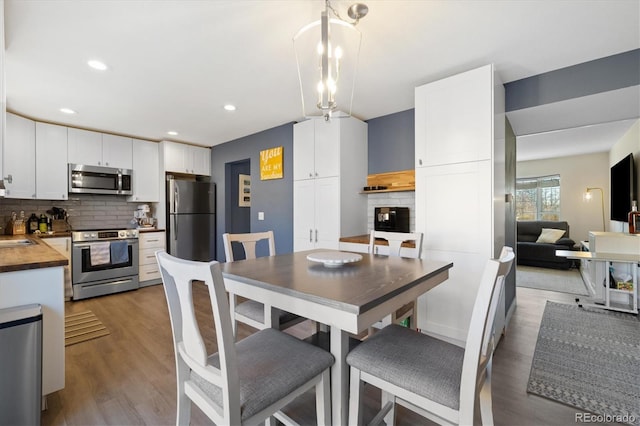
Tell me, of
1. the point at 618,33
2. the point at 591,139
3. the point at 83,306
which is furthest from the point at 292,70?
the point at 591,139

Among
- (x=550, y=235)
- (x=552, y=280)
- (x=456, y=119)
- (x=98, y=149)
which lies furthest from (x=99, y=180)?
(x=550, y=235)

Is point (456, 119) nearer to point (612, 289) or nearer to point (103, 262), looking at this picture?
point (612, 289)

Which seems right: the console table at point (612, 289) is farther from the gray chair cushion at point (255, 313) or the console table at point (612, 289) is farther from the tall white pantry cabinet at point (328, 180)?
the gray chair cushion at point (255, 313)

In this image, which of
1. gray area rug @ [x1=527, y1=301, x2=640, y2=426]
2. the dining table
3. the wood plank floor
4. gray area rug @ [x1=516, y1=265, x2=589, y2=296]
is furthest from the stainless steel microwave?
gray area rug @ [x1=516, y1=265, x2=589, y2=296]

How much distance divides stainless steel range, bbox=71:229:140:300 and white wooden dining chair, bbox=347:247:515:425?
411 cm

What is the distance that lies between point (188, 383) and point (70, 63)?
8.75 ft

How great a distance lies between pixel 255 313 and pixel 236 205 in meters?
3.54

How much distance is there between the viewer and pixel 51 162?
3793 mm

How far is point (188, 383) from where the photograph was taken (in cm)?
117

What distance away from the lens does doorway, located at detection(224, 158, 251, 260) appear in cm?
494

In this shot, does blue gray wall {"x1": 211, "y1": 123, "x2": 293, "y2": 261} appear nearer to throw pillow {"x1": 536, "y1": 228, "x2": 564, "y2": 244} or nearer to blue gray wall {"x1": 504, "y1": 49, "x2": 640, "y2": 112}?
blue gray wall {"x1": 504, "y1": 49, "x2": 640, "y2": 112}

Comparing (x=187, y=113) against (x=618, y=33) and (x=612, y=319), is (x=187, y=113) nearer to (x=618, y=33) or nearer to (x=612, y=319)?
(x=618, y=33)

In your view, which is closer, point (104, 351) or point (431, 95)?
point (104, 351)

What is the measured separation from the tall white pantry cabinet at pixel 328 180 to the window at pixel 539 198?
19.3ft
